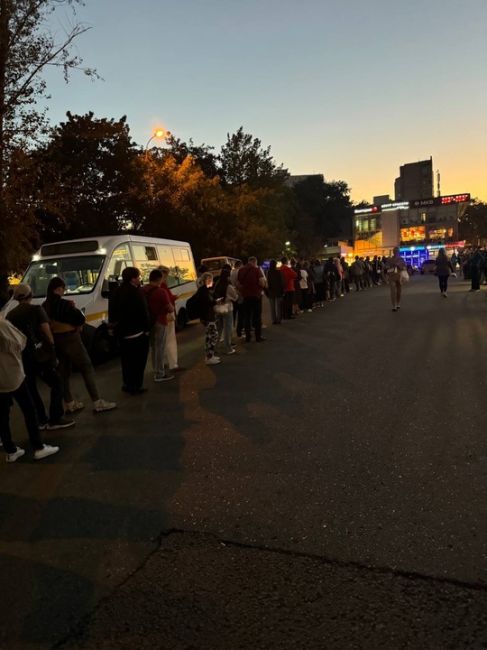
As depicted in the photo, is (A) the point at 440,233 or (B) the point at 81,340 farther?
(A) the point at 440,233

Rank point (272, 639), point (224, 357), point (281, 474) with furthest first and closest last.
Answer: point (224, 357), point (281, 474), point (272, 639)

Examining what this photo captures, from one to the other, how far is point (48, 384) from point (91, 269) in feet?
17.1

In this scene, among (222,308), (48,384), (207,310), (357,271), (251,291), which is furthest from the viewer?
(357,271)

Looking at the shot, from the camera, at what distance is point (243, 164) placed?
44125 mm

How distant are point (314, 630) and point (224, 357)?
758 centimetres

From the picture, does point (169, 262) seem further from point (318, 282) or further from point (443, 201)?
point (443, 201)

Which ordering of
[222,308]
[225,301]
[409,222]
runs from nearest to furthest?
[222,308] < [225,301] < [409,222]

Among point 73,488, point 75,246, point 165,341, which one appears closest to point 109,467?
point 73,488

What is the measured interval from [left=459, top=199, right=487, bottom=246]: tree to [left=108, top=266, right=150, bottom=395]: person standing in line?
80.6m

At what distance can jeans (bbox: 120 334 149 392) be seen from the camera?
24.9ft

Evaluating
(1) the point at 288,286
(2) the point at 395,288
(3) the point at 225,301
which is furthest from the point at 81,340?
(2) the point at 395,288

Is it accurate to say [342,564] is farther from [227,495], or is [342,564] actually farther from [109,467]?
[109,467]

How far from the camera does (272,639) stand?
8.29 ft

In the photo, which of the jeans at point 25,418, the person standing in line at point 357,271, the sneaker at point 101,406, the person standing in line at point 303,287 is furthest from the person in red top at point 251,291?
the person standing in line at point 357,271
